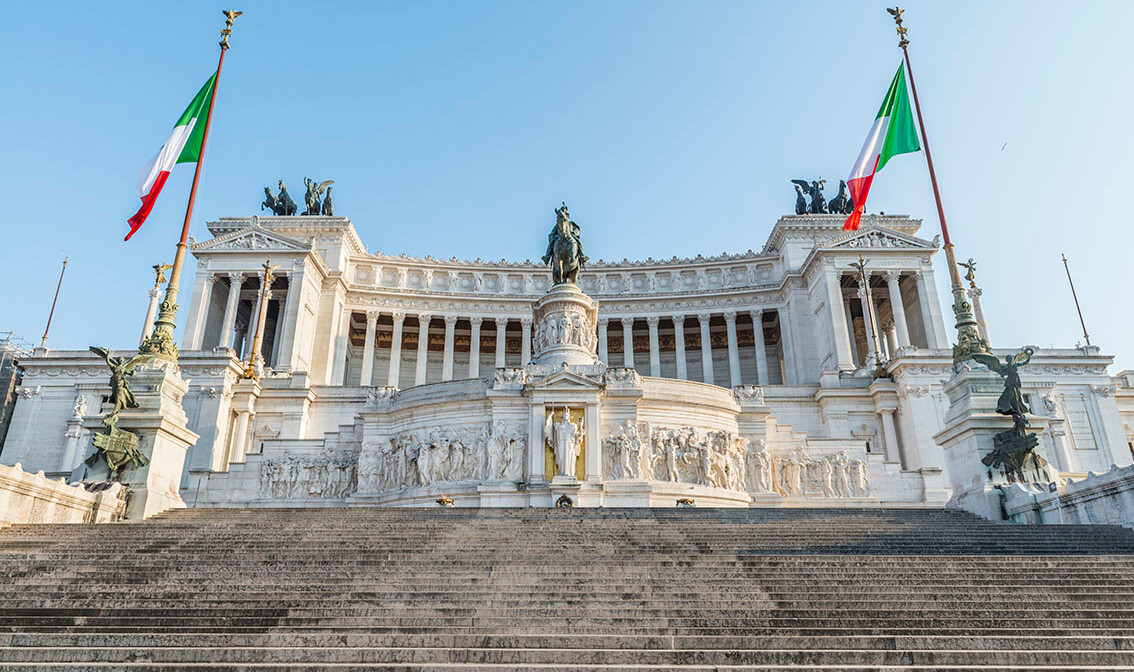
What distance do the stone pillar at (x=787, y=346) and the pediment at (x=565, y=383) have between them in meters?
31.4

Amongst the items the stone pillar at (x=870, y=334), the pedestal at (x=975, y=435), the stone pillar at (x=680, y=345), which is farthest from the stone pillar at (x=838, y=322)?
the pedestal at (x=975, y=435)

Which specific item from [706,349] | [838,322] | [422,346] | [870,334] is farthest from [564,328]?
[422,346]

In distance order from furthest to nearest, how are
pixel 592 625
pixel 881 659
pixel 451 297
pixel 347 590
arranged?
pixel 451 297 → pixel 347 590 → pixel 592 625 → pixel 881 659

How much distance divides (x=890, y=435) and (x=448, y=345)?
3155 centimetres

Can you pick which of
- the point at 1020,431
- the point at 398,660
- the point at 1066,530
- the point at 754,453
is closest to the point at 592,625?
the point at 398,660

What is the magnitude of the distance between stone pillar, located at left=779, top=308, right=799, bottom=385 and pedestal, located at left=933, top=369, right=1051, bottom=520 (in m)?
35.5

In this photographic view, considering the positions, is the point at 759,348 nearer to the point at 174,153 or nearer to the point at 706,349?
the point at 706,349

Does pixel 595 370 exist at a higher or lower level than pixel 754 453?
higher

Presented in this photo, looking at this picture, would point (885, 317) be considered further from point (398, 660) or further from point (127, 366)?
point (398, 660)

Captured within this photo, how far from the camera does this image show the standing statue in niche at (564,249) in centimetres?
2988

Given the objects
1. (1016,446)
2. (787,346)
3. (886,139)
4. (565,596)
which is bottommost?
(565,596)

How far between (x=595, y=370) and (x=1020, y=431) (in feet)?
43.1

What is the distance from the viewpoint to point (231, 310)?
5069 centimetres

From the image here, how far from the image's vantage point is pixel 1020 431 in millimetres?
15711
